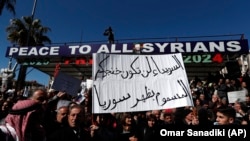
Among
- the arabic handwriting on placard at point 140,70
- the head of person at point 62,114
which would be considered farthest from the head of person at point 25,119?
the arabic handwriting on placard at point 140,70

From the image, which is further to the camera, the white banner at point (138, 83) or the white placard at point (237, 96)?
the white placard at point (237, 96)

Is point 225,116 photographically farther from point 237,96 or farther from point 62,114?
point 237,96

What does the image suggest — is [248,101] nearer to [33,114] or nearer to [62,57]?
[33,114]

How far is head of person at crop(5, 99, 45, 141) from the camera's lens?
7.82 feet

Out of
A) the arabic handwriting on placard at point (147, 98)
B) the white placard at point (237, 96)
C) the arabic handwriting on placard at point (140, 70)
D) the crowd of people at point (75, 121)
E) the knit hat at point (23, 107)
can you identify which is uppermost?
the arabic handwriting on placard at point (140, 70)

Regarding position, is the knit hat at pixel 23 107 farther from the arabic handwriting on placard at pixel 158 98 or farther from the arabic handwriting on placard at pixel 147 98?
the arabic handwriting on placard at pixel 158 98

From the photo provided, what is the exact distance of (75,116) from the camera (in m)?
3.58

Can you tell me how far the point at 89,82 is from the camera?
8.84m

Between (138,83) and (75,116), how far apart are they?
1.54m

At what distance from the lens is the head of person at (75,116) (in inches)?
141

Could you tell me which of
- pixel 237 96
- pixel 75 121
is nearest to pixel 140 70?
pixel 75 121

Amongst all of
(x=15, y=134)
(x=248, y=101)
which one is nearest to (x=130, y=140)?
(x=15, y=134)

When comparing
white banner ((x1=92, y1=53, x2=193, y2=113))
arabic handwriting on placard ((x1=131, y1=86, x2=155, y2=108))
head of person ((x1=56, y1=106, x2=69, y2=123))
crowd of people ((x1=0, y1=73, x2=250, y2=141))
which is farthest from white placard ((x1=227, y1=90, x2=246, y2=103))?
head of person ((x1=56, y1=106, x2=69, y2=123))

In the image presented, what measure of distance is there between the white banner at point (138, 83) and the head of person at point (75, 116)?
0.53 meters
